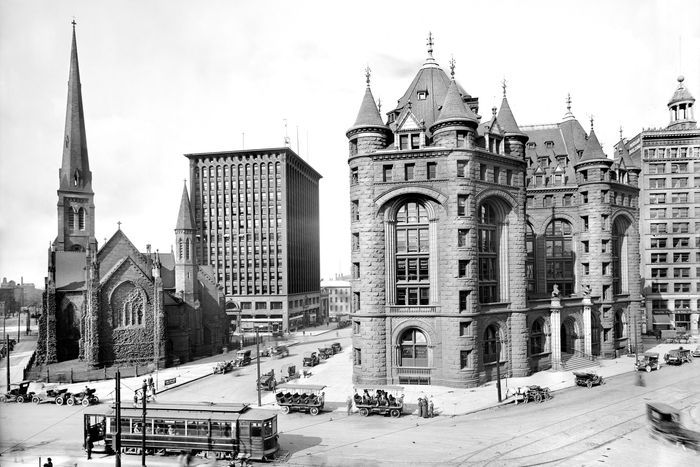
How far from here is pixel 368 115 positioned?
41969mm

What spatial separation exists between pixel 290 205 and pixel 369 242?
63.9 metres

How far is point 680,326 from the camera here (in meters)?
76.6

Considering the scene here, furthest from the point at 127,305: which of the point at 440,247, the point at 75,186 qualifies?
the point at 440,247

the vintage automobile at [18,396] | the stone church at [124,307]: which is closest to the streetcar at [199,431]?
the vintage automobile at [18,396]

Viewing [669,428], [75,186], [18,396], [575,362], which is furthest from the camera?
[75,186]

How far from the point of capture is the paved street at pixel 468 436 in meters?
24.2

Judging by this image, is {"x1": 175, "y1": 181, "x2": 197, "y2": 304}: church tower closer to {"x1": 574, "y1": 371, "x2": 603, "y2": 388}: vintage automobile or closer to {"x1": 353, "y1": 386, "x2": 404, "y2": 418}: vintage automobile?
{"x1": 353, "y1": 386, "x2": 404, "y2": 418}: vintage automobile

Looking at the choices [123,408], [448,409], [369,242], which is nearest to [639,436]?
[448,409]

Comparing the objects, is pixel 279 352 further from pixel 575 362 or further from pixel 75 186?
pixel 75 186

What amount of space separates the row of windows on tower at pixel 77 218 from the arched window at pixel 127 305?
997 inches

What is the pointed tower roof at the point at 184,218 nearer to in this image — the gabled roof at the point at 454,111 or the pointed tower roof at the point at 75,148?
the pointed tower roof at the point at 75,148

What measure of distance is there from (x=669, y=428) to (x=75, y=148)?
7406cm

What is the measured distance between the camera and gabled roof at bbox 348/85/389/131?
4153cm

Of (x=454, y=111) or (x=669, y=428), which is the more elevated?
(x=454, y=111)
